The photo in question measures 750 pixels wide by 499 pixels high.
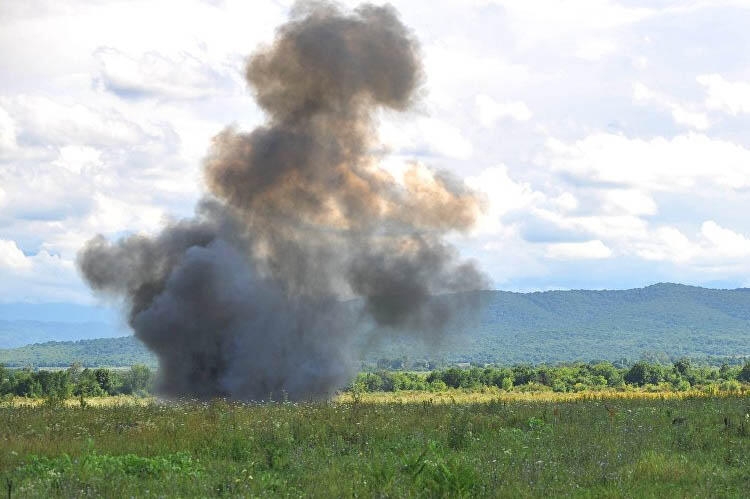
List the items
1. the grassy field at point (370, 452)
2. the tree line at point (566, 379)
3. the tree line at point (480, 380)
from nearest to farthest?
1. the grassy field at point (370, 452)
2. the tree line at point (480, 380)
3. the tree line at point (566, 379)

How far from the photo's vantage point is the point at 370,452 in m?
18.4

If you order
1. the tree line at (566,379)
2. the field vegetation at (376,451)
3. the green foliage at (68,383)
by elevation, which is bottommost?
the tree line at (566,379)

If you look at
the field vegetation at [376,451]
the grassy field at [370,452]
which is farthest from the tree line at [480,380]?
the grassy field at [370,452]

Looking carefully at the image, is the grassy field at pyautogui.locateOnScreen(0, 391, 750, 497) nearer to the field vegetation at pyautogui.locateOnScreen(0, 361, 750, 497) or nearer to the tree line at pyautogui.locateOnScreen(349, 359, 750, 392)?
the field vegetation at pyautogui.locateOnScreen(0, 361, 750, 497)

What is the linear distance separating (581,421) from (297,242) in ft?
113

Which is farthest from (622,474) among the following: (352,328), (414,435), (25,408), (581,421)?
(352,328)

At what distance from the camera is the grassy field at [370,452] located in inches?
567

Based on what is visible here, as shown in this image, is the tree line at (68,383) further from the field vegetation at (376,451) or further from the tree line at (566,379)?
the field vegetation at (376,451)

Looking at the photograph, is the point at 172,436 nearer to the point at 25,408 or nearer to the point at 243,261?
the point at 25,408

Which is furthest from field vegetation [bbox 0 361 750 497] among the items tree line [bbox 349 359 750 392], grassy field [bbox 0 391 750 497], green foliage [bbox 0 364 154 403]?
tree line [bbox 349 359 750 392]

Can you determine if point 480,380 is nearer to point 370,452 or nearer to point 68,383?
point 68,383

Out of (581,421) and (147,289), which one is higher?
(147,289)

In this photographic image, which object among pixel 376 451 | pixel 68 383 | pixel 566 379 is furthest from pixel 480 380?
pixel 376 451

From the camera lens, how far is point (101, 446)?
18672 mm
